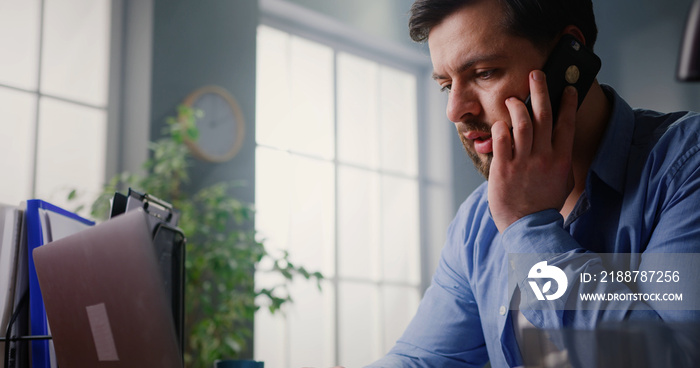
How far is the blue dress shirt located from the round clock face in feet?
7.09

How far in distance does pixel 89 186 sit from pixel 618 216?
2.55 metres

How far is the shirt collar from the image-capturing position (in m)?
0.97

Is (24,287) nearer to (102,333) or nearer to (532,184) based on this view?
(102,333)

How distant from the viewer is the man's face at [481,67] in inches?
41.4

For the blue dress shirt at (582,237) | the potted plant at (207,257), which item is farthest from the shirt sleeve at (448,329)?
the potted plant at (207,257)

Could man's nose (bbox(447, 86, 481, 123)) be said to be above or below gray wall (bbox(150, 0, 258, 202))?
below

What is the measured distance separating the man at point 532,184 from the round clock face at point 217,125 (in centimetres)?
210

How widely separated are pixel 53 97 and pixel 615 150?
8.48 ft

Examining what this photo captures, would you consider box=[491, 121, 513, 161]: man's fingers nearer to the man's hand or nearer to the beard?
the man's hand

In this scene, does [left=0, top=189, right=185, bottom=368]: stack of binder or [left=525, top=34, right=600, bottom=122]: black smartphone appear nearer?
[left=0, top=189, right=185, bottom=368]: stack of binder

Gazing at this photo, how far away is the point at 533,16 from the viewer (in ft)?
3.50

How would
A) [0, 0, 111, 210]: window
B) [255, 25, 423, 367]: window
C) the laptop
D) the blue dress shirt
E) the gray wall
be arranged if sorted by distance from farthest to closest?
[255, 25, 423, 367]: window < the gray wall < [0, 0, 111, 210]: window < the blue dress shirt < the laptop

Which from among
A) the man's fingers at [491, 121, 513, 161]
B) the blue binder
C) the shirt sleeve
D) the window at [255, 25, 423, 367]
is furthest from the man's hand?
the window at [255, 25, 423, 367]

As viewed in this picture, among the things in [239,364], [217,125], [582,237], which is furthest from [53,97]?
[582,237]
